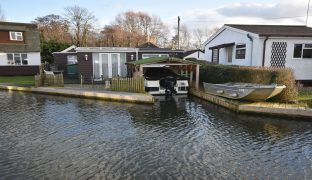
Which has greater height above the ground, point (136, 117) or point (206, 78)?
point (206, 78)

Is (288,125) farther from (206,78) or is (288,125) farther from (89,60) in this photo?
(89,60)

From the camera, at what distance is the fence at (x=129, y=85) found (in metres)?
16.2

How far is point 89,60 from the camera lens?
21.6m

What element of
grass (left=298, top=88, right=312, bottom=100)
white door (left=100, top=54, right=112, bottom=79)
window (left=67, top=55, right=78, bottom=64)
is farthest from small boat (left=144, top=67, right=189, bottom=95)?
window (left=67, top=55, right=78, bottom=64)

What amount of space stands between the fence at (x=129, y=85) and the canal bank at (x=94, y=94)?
689 mm

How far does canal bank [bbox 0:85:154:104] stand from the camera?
14781mm

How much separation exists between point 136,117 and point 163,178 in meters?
5.78

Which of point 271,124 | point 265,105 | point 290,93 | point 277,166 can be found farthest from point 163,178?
point 290,93

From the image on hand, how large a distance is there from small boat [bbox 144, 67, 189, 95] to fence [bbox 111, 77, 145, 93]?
0.76 meters

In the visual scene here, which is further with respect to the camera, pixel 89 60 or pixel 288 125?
pixel 89 60

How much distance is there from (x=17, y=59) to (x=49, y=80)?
11.7 metres

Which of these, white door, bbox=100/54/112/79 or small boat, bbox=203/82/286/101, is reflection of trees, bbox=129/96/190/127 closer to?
small boat, bbox=203/82/286/101

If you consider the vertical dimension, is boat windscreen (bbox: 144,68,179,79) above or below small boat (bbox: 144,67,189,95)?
above

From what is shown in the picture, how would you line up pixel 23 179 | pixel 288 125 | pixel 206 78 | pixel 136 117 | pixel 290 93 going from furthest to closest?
pixel 206 78, pixel 290 93, pixel 136 117, pixel 288 125, pixel 23 179
